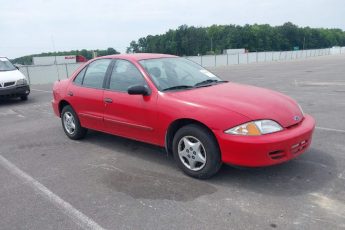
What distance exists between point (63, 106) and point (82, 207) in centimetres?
321

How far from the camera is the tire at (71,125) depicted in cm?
606

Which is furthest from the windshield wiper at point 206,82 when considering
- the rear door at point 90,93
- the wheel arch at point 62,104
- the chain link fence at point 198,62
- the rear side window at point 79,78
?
the chain link fence at point 198,62

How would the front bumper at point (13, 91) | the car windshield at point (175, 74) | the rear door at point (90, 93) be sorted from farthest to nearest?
the front bumper at point (13, 91) < the rear door at point (90, 93) < the car windshield at point (175, 74)

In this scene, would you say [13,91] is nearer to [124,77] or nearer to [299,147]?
[124,77]

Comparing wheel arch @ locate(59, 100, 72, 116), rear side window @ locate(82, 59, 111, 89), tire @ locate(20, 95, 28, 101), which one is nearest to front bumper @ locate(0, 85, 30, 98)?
tire @ locate(20, 95, 28, 101)

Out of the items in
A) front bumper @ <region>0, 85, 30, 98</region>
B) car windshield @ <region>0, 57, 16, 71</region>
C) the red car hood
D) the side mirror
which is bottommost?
front bumper @ <region>0, 85, 30, 98</region>

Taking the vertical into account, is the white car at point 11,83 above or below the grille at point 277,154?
above

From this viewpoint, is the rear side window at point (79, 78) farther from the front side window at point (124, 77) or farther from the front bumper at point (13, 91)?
the front bumper at point (13, 91)

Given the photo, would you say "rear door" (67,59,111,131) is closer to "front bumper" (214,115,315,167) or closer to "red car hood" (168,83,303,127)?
"red car hood" (168,83,303,127)

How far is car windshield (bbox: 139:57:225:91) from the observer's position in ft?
15.4

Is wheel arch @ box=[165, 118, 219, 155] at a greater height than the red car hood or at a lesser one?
lesser

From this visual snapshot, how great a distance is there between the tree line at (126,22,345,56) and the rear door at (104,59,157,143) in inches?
3202

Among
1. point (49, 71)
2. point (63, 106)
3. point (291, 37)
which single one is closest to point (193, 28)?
point (291, 37)

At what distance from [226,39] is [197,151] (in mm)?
108526
